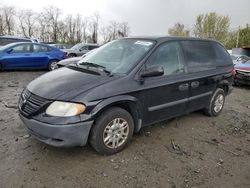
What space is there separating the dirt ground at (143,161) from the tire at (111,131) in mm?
142

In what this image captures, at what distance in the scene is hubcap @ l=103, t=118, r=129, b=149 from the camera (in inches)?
134

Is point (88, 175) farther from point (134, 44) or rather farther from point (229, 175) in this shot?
point (134, 44)

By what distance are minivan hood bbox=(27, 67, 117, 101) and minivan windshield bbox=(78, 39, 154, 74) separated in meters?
0.36

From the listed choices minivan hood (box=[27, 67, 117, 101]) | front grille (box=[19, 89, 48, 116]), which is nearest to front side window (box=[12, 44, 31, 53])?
minivan hood (box=[27, 67, 117, 101])

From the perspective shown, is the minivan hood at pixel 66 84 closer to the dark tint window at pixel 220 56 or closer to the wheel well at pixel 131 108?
the wheel well at pixel 131 108

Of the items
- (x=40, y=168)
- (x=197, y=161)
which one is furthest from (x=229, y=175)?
(x=40, y=168)

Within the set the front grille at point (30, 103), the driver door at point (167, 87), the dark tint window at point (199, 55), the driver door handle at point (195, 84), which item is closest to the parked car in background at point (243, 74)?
the dark tint window at point (199, 55)

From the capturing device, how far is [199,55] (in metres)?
4.74

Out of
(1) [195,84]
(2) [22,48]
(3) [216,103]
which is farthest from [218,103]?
(2) [22,48]

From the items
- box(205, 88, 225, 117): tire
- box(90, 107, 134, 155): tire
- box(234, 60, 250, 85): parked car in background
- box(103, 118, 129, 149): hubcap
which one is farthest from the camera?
box(234, 60, 250, 85): parked car in background

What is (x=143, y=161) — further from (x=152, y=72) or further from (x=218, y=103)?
(x=218, y=103)

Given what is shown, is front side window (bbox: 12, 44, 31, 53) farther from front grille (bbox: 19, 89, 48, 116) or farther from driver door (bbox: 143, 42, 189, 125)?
driver door (bbox: 143, 42, 189, 125)

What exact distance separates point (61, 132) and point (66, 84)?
0.67m

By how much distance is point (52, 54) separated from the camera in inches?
466
